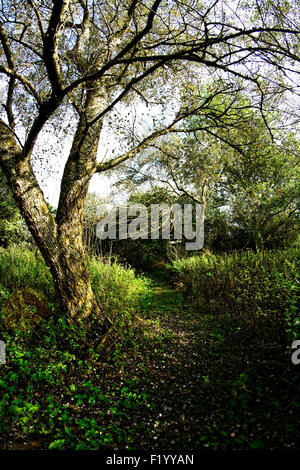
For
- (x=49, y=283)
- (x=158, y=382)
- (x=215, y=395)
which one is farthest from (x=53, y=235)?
(x=215, y=395)

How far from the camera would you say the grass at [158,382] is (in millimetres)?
2336

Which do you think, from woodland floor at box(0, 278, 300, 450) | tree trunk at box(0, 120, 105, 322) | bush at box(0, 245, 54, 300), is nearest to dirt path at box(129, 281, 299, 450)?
woodland floor at box(0, 278, 300, 450)

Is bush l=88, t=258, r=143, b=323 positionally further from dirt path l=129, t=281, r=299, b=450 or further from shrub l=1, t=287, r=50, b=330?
shrub l=1, t=287, r=50, b=330

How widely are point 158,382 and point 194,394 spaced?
45 centimetres

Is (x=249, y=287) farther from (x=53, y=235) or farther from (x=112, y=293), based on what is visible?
(x=53, y=235)

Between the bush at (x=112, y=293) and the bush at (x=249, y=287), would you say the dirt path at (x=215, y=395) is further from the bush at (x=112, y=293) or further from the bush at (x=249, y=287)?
the bush at (x=112, y=293)

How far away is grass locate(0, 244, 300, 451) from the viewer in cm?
234

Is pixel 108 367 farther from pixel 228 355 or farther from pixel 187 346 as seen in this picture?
pixel 228 355

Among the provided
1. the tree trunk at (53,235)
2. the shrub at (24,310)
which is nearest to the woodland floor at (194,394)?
the tree trunk at (53,235)

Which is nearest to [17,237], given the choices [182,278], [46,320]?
[182,278]

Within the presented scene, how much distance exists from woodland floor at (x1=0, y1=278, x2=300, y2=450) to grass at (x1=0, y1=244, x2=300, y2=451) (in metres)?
0.01

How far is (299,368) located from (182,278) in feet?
17.5

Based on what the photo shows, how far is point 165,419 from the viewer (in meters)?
2.64

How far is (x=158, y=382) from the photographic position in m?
3.21
